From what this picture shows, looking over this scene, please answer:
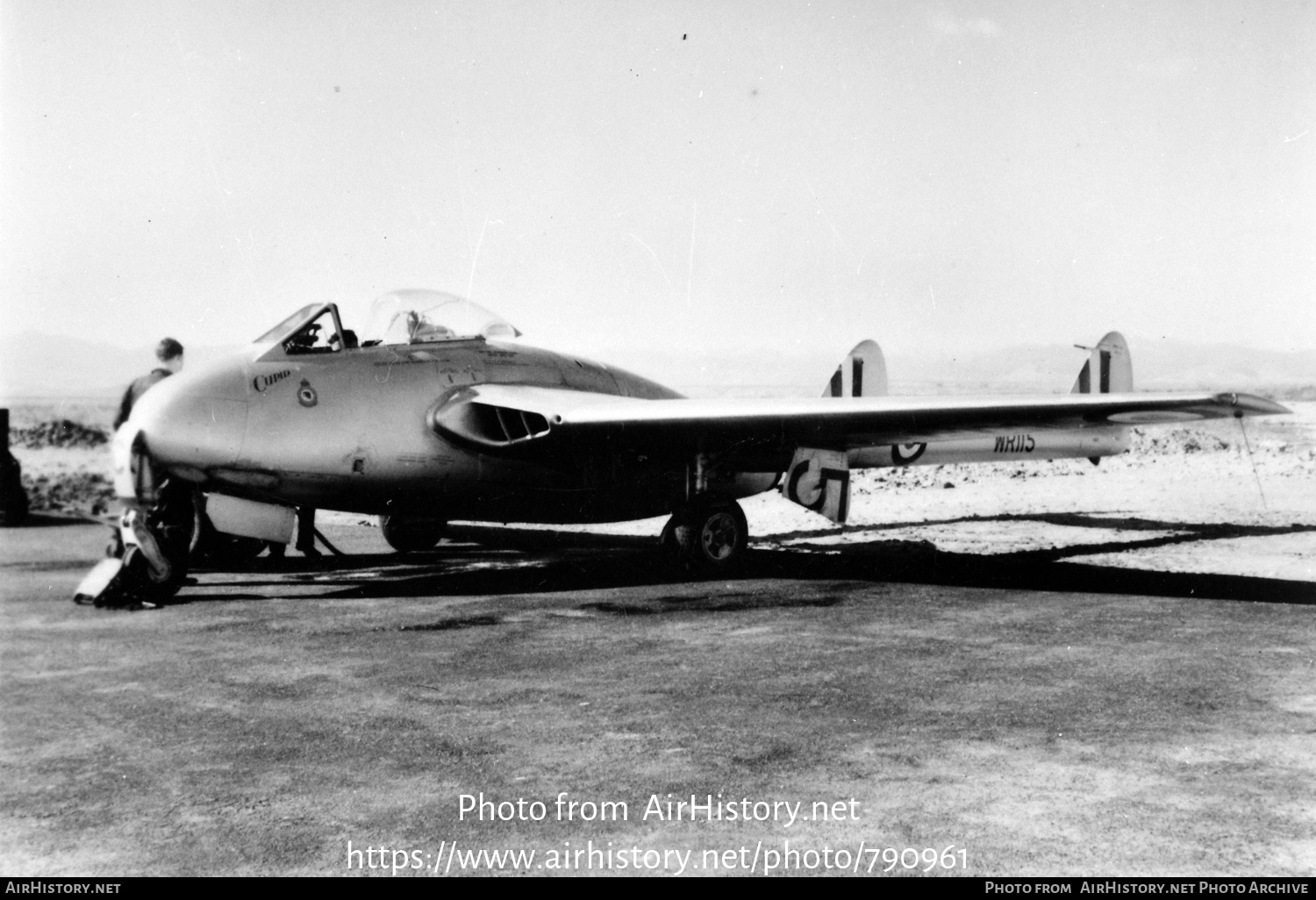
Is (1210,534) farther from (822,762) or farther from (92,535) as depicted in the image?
(92,535)

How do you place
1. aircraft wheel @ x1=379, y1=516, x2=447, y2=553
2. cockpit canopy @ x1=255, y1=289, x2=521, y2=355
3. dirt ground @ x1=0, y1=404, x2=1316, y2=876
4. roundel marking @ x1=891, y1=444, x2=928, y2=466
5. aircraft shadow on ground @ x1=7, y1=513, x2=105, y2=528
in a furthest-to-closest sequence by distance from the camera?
1. aircraft shadow on ground @ x1=7, y1=513, x2=105, y2=528
2. roundel marking @ x1=891, y1=444, x2=928, y2=466
3. aircraft wheel @ x1=379, y1=516, x2=447, y2=553
4. cockpit canopy @ x1=255, y1=289, x2=521, y2=355
5. dirt ground @ x1=0, y1=404, x2=1316, y2=876

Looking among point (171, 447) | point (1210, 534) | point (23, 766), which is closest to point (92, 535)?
point (171, 447)

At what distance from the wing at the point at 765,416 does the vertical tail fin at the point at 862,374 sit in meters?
3.86

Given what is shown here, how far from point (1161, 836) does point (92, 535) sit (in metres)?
13.1

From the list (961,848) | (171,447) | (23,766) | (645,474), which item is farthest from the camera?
(645,474)

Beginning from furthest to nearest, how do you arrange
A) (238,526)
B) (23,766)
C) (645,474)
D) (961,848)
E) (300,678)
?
(645,474) → (238,526) → (300,678) → (23,766) → (961,848)

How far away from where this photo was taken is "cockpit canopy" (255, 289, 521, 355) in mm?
9484

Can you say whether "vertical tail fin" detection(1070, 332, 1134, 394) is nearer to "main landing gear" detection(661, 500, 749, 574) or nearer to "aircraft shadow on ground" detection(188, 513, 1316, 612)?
"aircraft shadow on ground" detection(188, 513, 1316, 612)

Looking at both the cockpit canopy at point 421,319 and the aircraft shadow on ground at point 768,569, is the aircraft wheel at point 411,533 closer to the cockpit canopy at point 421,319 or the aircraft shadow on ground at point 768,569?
the aircraft shadow on ground at point 768,569

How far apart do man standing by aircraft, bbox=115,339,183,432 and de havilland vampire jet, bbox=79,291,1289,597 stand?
1.17 metres

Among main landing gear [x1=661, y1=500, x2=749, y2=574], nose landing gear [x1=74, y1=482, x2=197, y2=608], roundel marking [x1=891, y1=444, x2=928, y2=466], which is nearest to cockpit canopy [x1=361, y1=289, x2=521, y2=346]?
nose landing gear [x1=74, y1=482, x2=197, y2=608]

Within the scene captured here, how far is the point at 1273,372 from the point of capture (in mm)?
167375

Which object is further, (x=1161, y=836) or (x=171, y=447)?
(x=171, y=447)

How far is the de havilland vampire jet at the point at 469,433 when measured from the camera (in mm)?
8680
